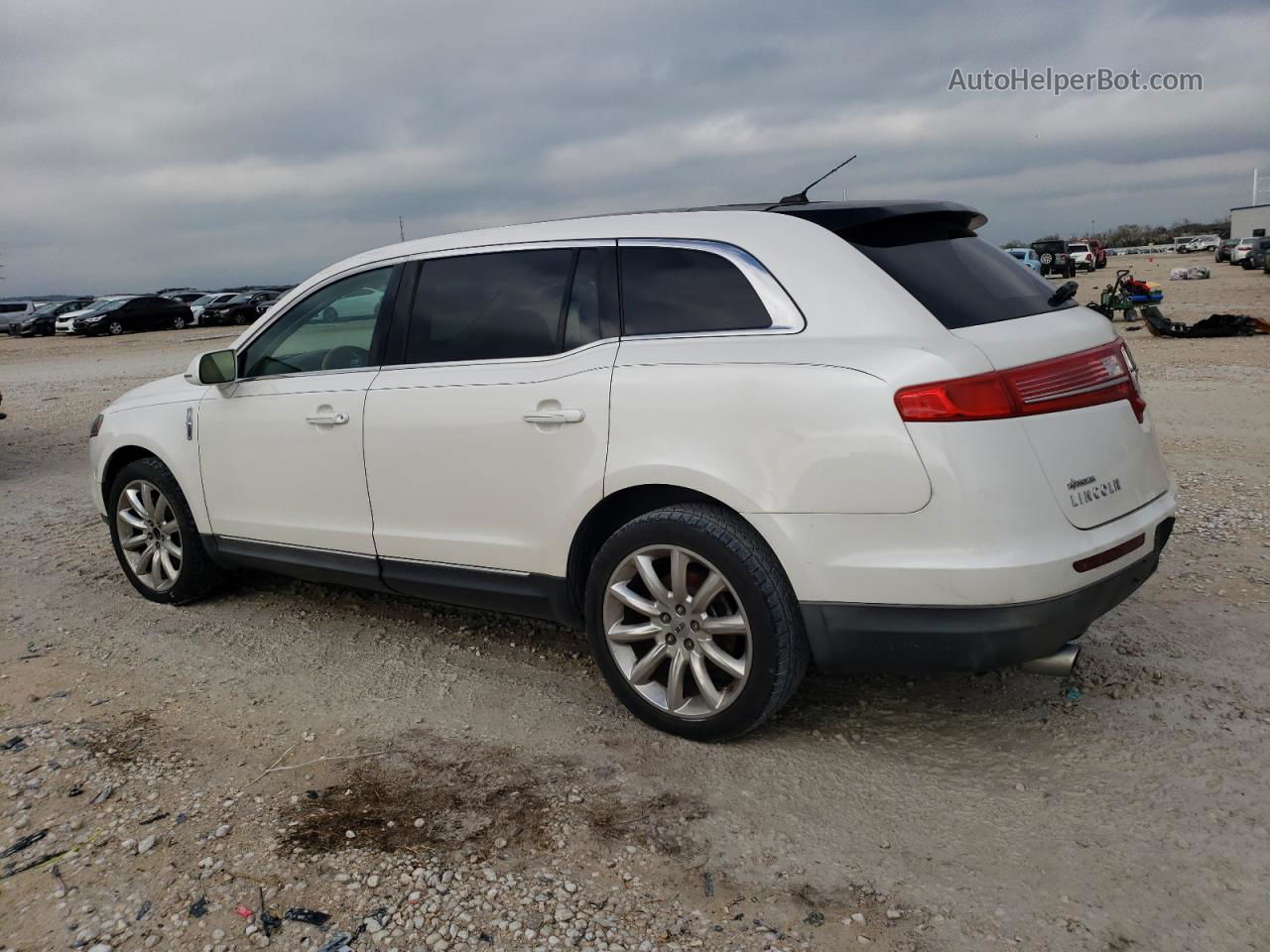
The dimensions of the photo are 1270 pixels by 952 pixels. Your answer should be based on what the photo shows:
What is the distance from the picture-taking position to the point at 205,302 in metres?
41.3

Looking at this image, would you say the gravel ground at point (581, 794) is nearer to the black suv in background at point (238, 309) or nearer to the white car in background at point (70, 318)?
the white car in background at point (70, 318)

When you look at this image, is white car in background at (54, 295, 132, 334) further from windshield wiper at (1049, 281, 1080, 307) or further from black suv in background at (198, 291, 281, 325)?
windshield wiper at (1049, 281, 1080, 307)

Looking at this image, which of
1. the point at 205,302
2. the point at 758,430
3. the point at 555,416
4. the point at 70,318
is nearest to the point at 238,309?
the point at 205,302

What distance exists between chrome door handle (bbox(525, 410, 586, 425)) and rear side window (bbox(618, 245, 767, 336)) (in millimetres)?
339

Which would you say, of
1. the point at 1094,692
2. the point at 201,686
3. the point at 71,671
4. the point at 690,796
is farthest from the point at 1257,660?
the point at 71,671

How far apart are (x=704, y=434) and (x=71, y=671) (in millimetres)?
3099

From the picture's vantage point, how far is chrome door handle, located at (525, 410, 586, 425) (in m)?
3.56

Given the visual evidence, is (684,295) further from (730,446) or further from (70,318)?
(70,318)

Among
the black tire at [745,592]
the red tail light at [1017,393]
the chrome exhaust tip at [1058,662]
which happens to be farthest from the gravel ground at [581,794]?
the red tail light at [1017,393]

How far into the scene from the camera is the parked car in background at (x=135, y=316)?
36.7m

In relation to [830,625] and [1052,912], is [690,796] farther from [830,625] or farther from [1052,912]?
[1052,912]

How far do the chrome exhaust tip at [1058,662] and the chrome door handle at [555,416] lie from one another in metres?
1.66

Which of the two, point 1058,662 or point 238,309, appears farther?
point 238,309

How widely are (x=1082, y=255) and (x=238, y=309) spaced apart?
37444 mm
